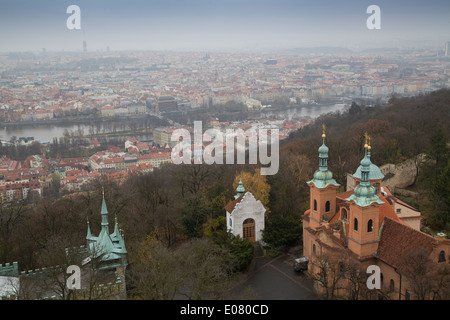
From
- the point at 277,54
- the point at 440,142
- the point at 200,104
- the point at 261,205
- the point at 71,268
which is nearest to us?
the point at 71,268

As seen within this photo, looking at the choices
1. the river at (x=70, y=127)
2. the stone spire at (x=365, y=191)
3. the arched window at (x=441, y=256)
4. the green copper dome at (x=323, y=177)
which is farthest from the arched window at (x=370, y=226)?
the river at (x=70, y=127)

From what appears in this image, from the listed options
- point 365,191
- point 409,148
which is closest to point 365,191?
point 365,191

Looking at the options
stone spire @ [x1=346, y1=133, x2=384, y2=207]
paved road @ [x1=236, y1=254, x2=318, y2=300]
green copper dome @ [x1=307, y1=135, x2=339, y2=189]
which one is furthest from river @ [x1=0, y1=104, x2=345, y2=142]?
stone spire @ [x1=346, y1=133, x2=384, y2=207]

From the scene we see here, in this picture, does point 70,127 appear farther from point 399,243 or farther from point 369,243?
point 399,243

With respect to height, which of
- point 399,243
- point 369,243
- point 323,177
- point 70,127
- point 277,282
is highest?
point 323,177

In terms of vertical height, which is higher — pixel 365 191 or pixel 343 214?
pixel 365 191

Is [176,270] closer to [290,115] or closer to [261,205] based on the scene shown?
[261,205]
